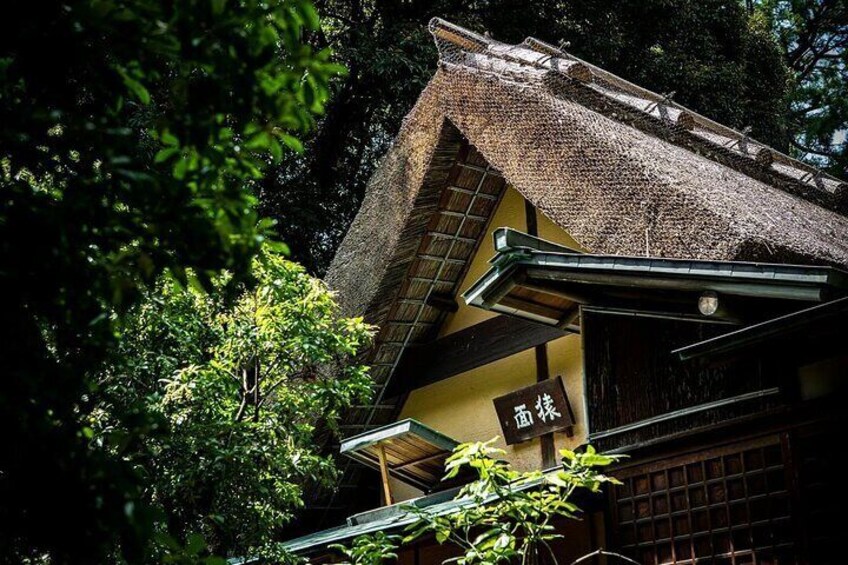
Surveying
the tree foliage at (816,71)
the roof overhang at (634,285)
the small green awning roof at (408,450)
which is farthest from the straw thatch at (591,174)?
the tree foliage at (816,71)

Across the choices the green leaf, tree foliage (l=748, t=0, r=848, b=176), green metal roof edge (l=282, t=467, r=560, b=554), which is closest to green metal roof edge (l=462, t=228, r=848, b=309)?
green metal roof edge (l=282, t=467, r=560, b=554)

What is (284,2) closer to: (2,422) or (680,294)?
(2,422)

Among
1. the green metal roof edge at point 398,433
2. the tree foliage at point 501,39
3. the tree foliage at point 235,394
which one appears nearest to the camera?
the tree foliage at point 235,394

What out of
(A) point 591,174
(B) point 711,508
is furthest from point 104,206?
(A) point 591,174

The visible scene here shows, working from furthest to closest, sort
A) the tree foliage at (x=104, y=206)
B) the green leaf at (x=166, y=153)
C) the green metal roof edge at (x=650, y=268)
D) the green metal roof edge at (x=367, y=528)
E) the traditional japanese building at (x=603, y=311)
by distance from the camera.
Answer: the green metal roof edge at (x=367, y=528)
the traditional japanese building at (x=603, y=311)
the green metal roof edge at (x=650, y=268)
the green leaf at (x=166, y=153)
the tree foliage at (x=104, y=206)

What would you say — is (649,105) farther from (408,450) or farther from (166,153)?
(166,153)

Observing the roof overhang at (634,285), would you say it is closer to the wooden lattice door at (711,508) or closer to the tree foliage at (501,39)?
the wooden lattice door at (711,508)

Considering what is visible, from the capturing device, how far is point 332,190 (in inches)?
627

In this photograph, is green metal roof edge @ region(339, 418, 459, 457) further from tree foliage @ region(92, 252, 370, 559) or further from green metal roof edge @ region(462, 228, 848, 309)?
green metal roof edge @ region(462, 228, 848, 309)

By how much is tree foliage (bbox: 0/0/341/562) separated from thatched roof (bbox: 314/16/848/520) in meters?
4.38

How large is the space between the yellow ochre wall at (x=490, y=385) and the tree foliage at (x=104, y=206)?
5.60 metres

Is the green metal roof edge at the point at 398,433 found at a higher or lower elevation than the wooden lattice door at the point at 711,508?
higher

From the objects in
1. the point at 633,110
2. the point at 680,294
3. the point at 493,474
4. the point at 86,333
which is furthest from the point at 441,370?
the point at 86,333

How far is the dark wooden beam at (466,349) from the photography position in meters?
8.45
